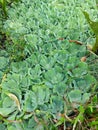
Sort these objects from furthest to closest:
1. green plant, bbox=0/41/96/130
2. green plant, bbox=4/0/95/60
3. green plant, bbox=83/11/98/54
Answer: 1. green plant, bbox=4/0/95/60
2. green plant, bbox=83/11/98/54
3. green plant, bbox=0/41/96/130

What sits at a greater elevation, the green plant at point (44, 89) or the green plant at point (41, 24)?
the green plant at point (41, 24)

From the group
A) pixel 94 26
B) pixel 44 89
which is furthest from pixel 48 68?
pixel 94 26

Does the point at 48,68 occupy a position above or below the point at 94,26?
below

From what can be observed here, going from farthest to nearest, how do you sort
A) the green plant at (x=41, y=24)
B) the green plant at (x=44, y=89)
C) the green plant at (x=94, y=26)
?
the green plant at (x=41, y=24)
the green plant at (x=94, y=26)
the green plant at (x=44, y=89)

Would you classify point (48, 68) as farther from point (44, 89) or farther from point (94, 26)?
point (94, 26)

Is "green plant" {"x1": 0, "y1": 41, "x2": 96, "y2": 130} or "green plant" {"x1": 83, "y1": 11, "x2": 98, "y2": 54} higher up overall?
"green plant" {"x1": 83, "y1": 11, "x2": 98, "y2": 54}

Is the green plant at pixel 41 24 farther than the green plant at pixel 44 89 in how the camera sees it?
Yes

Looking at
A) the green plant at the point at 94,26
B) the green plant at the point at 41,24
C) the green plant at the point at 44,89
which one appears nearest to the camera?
the green plant at the point at 44,89

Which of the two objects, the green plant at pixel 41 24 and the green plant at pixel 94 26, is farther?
the green plant at pixel 41 24

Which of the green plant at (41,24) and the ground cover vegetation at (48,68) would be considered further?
the green plant at (41,24)

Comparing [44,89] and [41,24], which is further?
[41,24]
